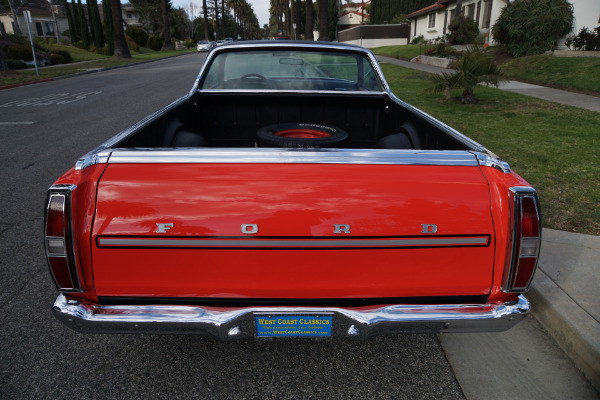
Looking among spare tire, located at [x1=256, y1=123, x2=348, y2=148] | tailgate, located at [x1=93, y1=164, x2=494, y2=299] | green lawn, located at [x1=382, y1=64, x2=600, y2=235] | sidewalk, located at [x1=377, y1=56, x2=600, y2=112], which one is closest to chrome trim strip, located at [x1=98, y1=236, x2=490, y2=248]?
tailgate, located at [x1=93, y1=164, x2=494, y2=299]

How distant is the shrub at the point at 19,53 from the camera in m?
25.3

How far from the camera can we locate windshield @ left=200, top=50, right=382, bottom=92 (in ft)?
13.9

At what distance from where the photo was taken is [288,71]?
4504mm

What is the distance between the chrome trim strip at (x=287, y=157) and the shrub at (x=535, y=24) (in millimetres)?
18491

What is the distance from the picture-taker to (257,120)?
418 cm

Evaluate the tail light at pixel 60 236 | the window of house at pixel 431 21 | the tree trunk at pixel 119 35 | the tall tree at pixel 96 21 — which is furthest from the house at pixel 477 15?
the tall tree at pixel 96 21

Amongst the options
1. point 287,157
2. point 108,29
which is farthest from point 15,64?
point 287,157

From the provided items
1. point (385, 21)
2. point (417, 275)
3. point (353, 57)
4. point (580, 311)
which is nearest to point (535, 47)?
point (353, 57)

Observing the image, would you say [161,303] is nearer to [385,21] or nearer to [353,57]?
[353,57]

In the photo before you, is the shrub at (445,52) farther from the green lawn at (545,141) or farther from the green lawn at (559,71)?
the green lawn at (545,141)

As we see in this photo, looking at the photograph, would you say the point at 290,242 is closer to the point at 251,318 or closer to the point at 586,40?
the point at 251,318

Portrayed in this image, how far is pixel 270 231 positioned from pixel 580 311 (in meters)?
2.21

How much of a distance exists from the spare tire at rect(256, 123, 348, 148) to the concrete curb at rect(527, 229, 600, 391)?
1774 millimetres

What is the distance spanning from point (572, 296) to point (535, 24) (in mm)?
17736
